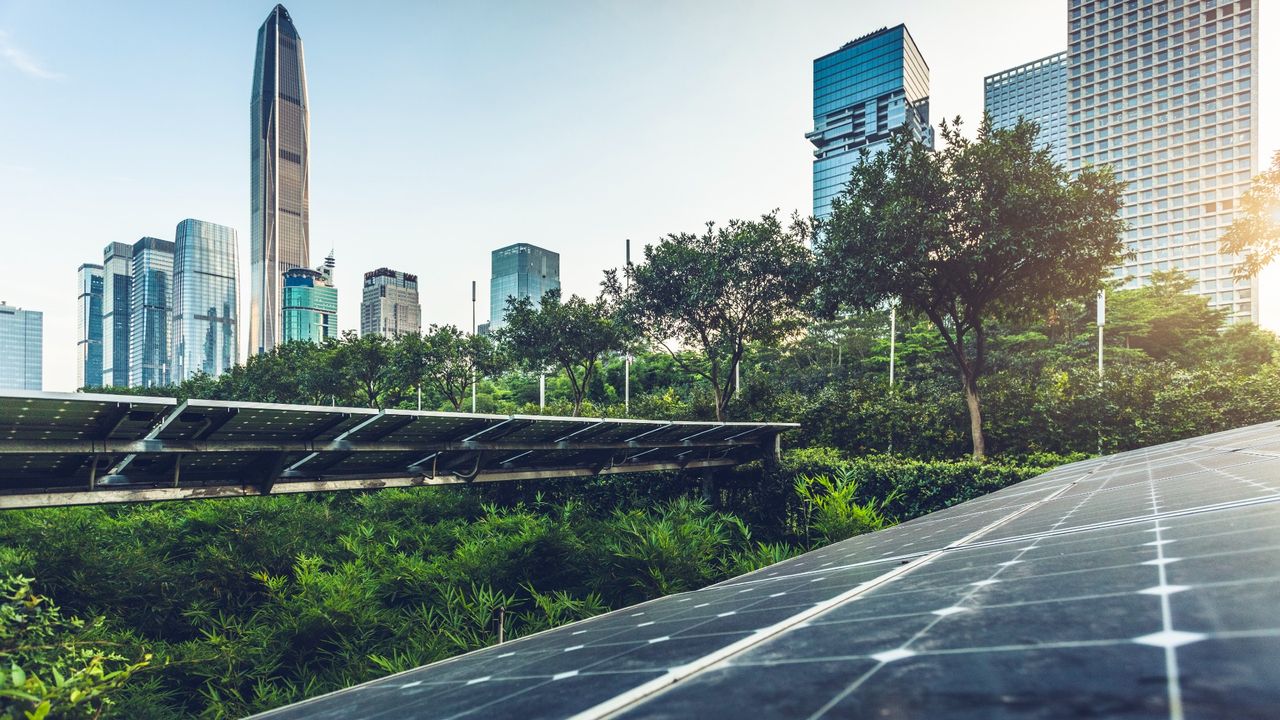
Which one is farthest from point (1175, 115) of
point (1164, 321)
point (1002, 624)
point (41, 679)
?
point (41, 679)

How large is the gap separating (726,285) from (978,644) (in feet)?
70.3

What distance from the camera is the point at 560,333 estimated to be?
2952cm

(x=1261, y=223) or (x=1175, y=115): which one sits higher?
(x=1175, y=115)

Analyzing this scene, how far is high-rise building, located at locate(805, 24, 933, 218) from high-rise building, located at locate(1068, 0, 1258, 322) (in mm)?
33354

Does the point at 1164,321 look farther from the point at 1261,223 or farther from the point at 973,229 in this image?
the point at 973,229

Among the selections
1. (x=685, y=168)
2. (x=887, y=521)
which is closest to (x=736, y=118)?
(x=685, y=168)

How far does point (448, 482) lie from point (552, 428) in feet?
6.94

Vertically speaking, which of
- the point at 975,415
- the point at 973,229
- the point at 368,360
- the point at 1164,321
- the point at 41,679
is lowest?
Result: the point at 41,679

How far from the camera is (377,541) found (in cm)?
1384

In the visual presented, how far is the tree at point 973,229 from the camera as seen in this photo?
1608cm

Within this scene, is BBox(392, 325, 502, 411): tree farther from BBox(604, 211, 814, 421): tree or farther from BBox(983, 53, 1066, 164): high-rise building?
BBox(983, 53, 1066, 164): high-rise building

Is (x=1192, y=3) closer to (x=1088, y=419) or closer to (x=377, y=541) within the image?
(x=1088, y=419)

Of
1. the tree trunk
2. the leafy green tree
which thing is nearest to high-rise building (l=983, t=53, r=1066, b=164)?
the leafy green tree

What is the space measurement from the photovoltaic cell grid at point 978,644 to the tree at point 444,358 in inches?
1355
